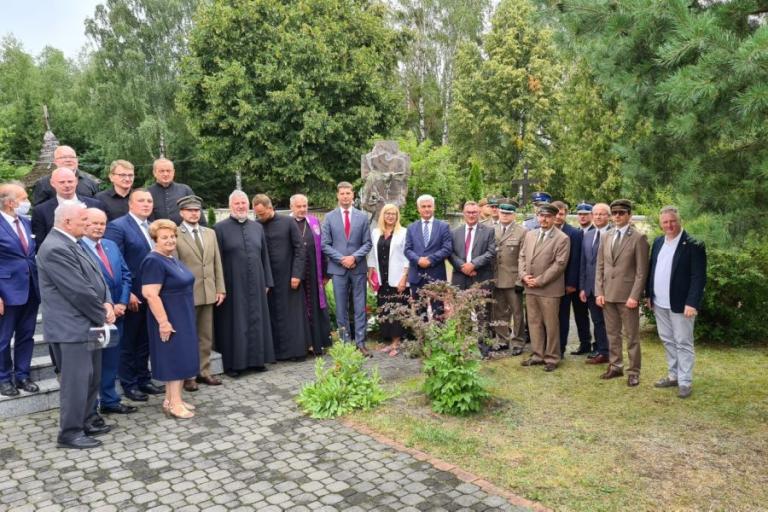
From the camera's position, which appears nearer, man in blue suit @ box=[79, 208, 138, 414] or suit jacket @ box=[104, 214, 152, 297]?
man in blue suit @ box=[79, 208, 138, 414]

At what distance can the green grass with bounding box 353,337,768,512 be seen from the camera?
3990mm

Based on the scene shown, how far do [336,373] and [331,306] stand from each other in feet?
9.47

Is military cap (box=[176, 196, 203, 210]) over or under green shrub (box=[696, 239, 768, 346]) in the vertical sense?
over

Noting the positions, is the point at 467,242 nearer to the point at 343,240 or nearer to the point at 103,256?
the point at 343,240

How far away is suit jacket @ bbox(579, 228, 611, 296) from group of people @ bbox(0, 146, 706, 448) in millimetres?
22

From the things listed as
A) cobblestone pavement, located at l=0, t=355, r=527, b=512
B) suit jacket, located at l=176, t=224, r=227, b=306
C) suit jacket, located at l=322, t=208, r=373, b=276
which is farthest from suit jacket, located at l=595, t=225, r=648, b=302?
suit jacket, located at l=176, t=224, r=227, b=306

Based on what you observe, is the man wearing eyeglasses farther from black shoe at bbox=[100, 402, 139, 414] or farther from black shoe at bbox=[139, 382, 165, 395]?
black shoe at bbox=[100, 402, 139, 414]

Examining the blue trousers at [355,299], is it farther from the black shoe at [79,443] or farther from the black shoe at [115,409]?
the black shoe at [79,443]

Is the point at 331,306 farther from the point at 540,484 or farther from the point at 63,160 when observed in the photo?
the point at 540,484

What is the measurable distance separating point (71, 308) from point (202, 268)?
70.5 inches

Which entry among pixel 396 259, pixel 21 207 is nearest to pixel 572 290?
pixel 396 259

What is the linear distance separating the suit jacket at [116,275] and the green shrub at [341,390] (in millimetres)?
1903

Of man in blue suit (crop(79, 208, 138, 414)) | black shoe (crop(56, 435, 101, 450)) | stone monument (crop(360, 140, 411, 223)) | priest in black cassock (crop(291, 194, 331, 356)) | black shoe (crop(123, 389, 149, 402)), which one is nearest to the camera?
black shoe (crop(56, 435, 101, 450))

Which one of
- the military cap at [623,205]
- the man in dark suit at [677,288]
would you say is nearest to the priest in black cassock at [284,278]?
the military cap at [623,205]
